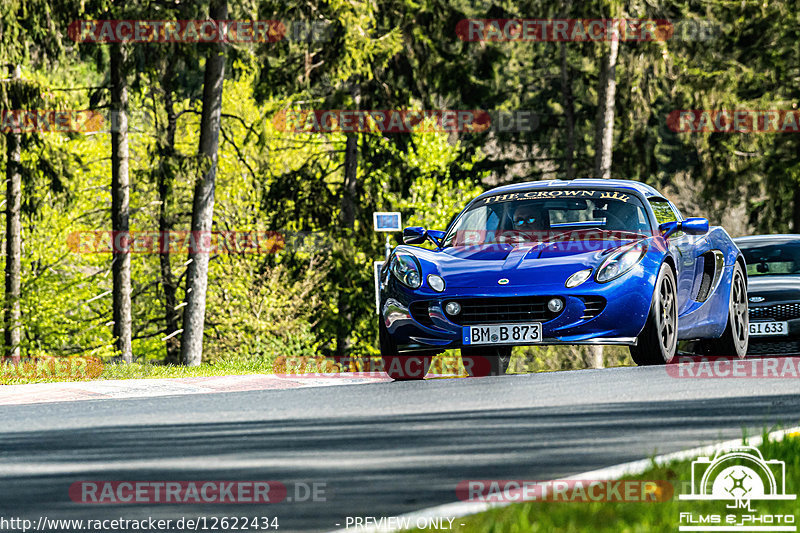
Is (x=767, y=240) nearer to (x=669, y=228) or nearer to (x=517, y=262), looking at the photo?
(x=669, y=228)

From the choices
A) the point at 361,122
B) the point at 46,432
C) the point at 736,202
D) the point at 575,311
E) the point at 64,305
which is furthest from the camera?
the point at 64,305

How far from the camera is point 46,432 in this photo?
7.23m

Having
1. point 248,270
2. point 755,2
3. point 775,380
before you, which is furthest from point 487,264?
point 248,270

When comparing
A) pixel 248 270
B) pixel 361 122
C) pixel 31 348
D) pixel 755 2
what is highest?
pixel 755 2

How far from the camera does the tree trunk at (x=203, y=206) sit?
24203 millimetres

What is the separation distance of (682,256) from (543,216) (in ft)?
4.41

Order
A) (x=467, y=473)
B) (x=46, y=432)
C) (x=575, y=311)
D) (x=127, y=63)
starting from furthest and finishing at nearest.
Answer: (x=127, y=63)
(x=575, y=311)
(x=46, y=432)
(x=467, y=473)

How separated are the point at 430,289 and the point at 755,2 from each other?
25.7 metres

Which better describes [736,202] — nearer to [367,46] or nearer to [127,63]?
[367,46]

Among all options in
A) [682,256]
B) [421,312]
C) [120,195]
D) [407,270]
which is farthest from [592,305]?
[120,195]

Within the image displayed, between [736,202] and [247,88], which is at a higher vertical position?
[247,88]

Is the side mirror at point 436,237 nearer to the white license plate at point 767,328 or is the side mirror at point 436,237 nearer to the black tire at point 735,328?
the black tire at point 735,328

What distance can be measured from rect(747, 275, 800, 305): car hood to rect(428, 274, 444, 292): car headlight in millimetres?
5456

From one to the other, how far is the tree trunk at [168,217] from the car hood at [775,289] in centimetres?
1430
